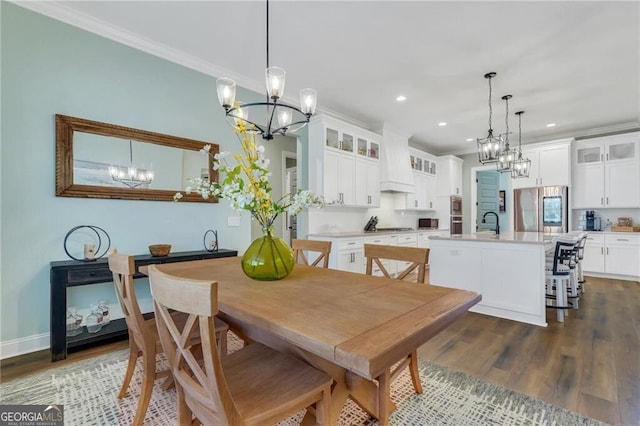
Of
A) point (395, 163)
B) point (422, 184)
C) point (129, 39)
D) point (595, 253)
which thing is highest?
point (129, 39)

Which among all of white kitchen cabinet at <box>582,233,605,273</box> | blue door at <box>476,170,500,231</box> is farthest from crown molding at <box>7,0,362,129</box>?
white kitchen cabinet at <box>582,233,605,273</box>

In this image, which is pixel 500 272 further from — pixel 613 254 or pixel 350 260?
pixel 613 254

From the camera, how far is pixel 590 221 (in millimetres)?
5855

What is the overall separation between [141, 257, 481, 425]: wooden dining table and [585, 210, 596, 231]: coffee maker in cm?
639

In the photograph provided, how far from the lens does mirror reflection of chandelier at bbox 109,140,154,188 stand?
2898 millimetres

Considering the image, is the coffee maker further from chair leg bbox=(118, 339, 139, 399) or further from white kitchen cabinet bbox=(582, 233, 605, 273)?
chair leg bbox=(118, 339, 139, 399)

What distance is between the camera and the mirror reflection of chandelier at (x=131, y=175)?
9.51 ft

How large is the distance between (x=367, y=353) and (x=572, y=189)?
284 inches

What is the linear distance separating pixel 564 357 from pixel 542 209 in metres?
4.77

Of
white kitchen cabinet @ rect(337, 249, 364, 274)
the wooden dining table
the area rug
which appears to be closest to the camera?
the wooden dining table

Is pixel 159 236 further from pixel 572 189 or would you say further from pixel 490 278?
pixel 572 189

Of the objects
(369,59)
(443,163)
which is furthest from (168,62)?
(443,163)

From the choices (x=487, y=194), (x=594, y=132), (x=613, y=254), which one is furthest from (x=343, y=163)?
(x=594, y=132)

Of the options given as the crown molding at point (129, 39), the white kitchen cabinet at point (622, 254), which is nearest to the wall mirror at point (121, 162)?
the crown molding at point (129, 39)
